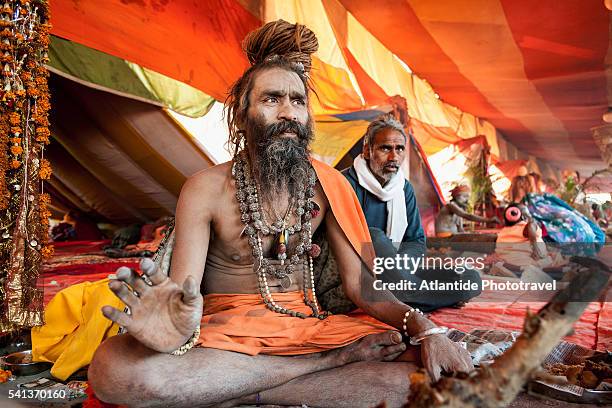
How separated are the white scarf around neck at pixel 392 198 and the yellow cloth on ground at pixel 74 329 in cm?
215

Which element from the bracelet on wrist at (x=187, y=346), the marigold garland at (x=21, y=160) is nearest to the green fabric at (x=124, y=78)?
the marigold garland at (x=21, y=160)

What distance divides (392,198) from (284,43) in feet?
6.25

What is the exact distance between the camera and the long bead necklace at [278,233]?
7.09ft

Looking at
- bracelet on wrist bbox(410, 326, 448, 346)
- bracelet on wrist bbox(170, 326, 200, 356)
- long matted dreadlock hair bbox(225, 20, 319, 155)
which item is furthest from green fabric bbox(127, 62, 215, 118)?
bracelet on wrist bbox(410, 326, 448, 346)

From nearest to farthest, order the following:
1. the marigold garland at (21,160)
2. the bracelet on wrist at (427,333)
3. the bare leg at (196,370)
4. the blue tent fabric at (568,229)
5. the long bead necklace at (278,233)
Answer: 1. the bare leg at (196,370)
2. the bracelet on wrist at (427,333)
3. the long bead necklace at (278,233)
4. the marigold garland at (21,160)
5. the blue tent fabric at (568,229)

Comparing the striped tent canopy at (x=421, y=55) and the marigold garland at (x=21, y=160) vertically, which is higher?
the striped tent canopy at (x=421, y=55)

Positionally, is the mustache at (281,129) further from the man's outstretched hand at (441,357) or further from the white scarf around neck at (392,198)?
the white scarf around neck at (392,198)

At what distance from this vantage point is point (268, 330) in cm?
199

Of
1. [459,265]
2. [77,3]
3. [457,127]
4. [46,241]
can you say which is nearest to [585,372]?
[459,265]

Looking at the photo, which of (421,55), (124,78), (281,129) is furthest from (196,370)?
(421,55)

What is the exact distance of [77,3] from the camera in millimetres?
4801

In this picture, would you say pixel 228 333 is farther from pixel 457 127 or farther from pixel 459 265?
pixel 457 127

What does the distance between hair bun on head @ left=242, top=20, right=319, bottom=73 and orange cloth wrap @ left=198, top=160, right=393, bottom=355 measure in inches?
28.1

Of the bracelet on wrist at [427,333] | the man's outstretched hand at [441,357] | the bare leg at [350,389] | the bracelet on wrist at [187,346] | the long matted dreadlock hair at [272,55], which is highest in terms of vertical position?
the long matted dreadlock hair at [272,55]
